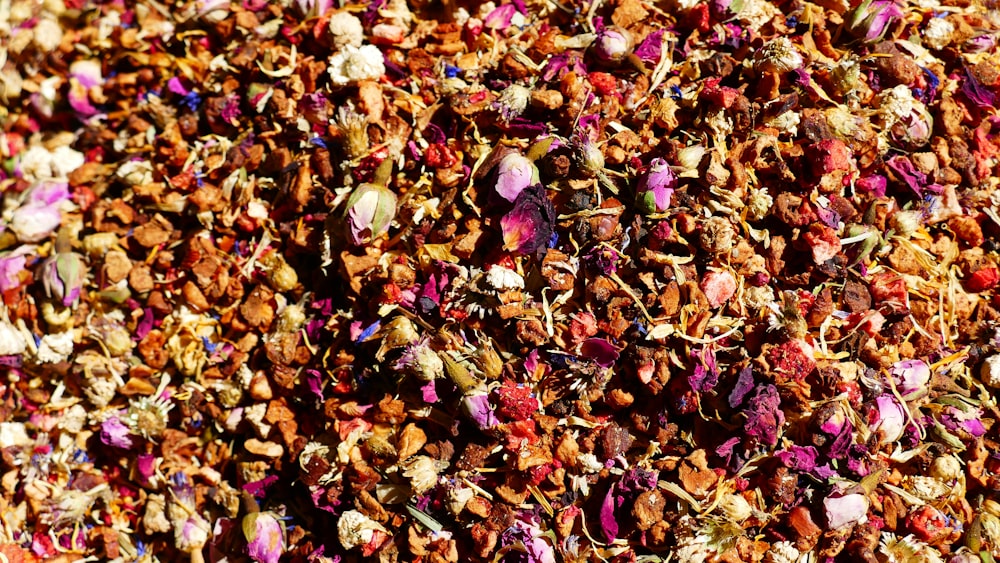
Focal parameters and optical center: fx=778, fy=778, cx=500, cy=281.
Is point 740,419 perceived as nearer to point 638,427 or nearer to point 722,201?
point 638,427

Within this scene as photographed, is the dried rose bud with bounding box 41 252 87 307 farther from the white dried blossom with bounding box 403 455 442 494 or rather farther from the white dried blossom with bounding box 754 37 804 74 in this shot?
the white dried blossom with bounding box 754 37 804 74

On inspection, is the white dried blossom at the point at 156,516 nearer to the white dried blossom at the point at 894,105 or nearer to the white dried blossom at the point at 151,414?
the white dried blossom at the point at 151,414

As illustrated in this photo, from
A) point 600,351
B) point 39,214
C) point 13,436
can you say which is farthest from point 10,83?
point 600,351

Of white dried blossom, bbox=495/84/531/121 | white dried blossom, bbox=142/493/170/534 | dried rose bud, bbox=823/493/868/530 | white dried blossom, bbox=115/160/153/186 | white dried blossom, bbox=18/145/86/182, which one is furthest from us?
white dried blossom, bbox=18/145/86/182

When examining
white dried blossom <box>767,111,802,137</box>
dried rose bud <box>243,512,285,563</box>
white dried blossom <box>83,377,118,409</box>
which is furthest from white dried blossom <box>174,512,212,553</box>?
white dried blossom <box>767,111,802,137</box>

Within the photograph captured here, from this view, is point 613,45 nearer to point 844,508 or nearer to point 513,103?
point 513,103

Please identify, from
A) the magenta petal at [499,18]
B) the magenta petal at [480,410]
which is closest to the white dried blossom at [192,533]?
the magenta petal at [480,410]
